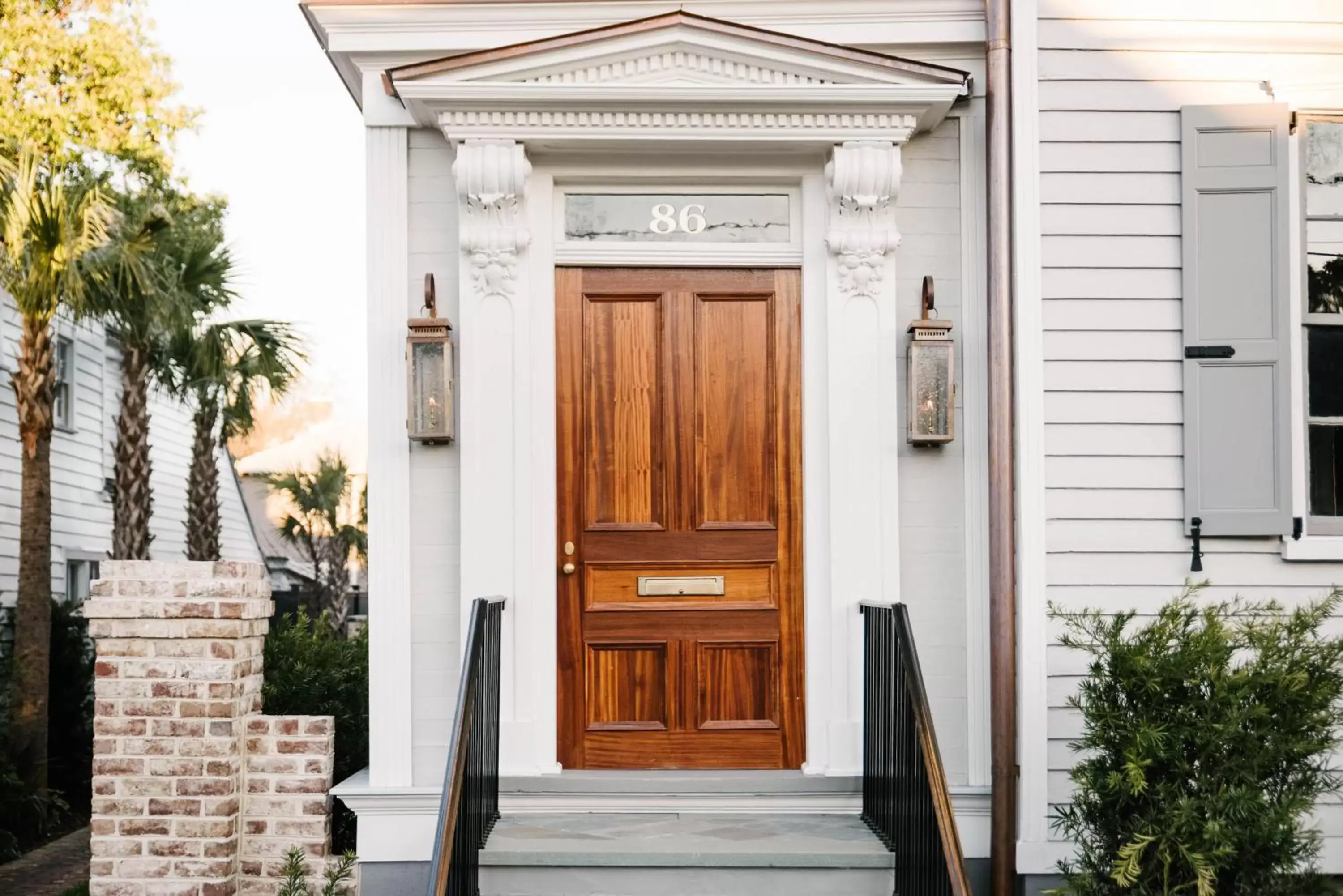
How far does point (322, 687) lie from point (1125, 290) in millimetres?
4118

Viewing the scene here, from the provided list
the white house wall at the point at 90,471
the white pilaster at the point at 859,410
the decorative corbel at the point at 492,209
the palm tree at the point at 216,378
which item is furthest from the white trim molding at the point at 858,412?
the white house wall at the point at 90,471

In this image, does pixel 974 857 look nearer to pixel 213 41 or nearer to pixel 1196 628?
pixel 1196 628

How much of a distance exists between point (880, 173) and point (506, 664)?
228 cm

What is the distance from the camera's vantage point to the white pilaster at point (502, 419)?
4750 millimetres

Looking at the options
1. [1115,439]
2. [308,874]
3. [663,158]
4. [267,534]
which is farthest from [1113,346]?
[267,534]

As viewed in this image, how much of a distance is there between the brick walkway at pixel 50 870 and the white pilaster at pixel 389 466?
9.88 feet

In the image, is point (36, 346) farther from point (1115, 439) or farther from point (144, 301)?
point (1115, 439)

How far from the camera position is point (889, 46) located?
4938 millimetres

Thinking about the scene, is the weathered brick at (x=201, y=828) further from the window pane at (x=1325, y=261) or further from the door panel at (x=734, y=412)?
the window pane at (x=1325, y=261)

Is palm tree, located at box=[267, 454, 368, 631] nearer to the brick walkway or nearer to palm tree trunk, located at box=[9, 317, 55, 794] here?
palm tree trunk, located at box=[9, 317, 55, 794]

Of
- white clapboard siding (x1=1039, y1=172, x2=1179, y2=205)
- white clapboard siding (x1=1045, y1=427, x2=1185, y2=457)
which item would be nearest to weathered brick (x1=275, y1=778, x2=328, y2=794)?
white clapboard siding (x1=1045, y1=427, x2=1185, y2=457)

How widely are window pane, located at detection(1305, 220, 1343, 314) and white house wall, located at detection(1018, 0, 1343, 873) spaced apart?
0.54 m

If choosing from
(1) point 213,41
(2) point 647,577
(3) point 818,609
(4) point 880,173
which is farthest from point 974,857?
(1) point 213,41

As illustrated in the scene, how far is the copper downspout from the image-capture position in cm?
466
